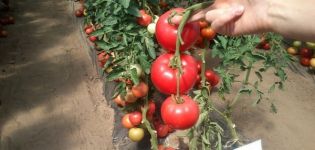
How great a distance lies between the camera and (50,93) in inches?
130

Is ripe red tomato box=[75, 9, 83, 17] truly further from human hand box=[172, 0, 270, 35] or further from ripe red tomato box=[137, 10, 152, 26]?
human hand box=[172, 0, 270, 35]

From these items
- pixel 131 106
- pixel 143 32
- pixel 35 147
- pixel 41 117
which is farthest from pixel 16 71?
pixel 143 32

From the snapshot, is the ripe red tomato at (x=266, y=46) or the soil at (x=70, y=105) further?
the ripe red tomato at (x=266, y=46)

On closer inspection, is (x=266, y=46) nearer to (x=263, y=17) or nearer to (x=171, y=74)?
(x=263, y=17)

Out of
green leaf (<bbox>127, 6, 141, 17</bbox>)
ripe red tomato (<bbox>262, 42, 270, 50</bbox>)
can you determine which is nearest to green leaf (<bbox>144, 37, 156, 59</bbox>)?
green leaf (<bbox>127, 6, 141, 17</bbox>)

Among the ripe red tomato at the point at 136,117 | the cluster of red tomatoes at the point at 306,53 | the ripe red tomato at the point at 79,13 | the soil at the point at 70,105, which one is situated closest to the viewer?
the ripe red tomato at the point at 136,117

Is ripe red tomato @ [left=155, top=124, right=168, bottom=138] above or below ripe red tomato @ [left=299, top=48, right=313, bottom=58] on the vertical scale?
above

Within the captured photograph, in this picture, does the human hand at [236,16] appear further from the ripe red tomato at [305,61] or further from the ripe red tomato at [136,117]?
the ripe red tomato at [305,61]

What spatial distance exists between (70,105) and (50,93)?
289 millimetres

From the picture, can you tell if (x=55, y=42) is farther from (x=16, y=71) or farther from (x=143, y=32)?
(x=143, y=32)

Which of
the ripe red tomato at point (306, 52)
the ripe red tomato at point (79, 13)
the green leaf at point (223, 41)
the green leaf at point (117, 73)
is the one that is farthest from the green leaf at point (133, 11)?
the ripe red tomato at point (79, 13)

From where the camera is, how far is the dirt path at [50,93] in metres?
2.80

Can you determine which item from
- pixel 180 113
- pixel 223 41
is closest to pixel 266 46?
pixel 223 41

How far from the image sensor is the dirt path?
280cm
